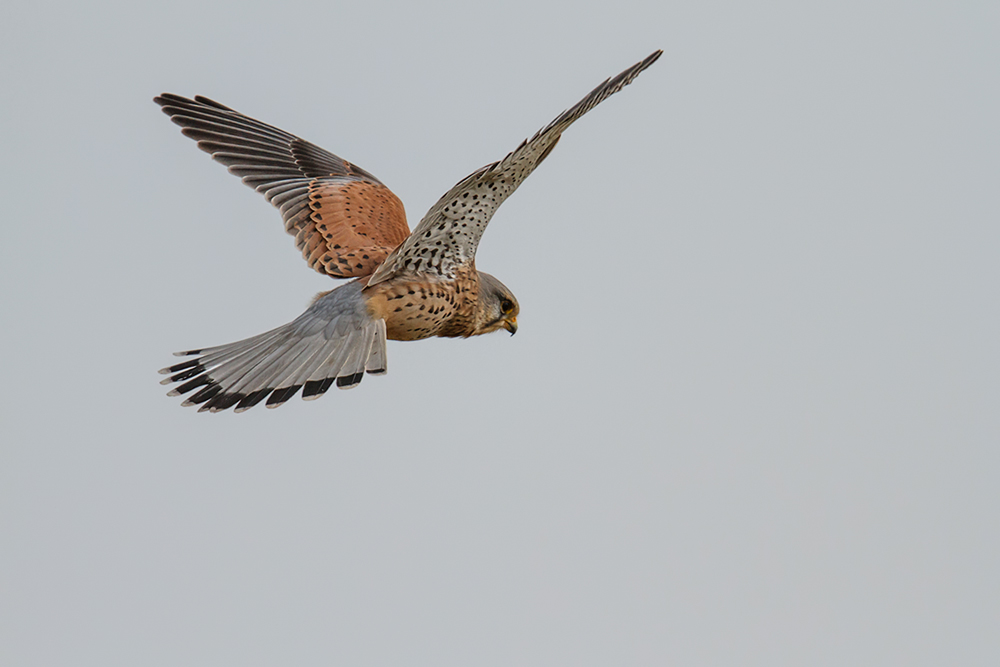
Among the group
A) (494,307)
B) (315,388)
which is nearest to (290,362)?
(315,388)

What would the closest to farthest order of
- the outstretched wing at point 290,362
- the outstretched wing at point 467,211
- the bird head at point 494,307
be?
the outstretched wing at point 467,211 → the outstretched wing at point 290,362 → the bird head at point 494,307

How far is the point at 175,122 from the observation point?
13.6 ft

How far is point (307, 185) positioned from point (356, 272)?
0.65 m

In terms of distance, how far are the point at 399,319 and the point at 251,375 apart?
0.49 metres

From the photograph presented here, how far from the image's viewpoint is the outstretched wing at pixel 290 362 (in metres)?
3.17

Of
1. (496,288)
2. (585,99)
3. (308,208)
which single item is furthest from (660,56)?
(308,208)

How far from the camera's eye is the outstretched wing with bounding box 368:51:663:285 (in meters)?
3.04

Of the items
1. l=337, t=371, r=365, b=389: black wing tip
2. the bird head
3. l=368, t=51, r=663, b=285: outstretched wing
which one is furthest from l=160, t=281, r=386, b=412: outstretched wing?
the bird head

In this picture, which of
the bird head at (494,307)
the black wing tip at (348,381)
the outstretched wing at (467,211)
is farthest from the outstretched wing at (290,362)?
the bird head at (494,307)

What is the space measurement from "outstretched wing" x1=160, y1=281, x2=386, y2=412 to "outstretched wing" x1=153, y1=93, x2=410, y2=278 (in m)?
0.51

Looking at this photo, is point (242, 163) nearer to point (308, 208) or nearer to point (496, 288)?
point (308, 208)

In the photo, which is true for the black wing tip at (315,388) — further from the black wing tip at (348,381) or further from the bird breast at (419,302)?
the bird breast at (419,302)

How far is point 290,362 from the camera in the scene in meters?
3.26

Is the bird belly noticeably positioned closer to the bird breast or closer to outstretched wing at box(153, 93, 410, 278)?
the bird breast
